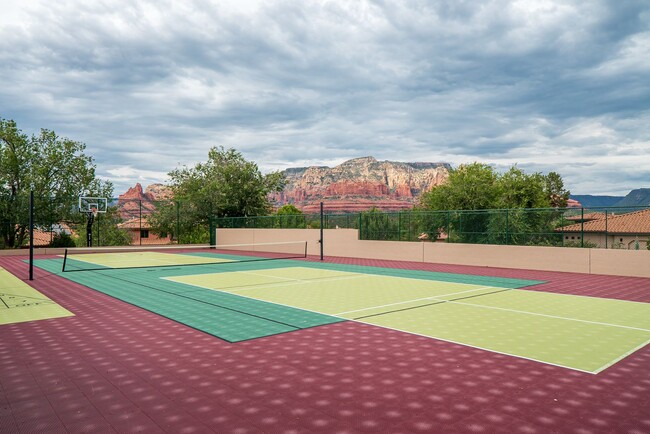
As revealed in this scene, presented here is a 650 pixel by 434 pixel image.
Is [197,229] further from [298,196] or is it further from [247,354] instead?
[298,196]

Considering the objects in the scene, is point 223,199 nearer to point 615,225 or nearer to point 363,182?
point 615,225

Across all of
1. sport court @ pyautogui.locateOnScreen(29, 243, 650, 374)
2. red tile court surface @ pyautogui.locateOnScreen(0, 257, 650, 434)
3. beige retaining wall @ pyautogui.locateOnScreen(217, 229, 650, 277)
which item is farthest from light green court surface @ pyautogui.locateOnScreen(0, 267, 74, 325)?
beige retaining wall @ pyautogui.locateOnScreen(217, 229, 650, 277)

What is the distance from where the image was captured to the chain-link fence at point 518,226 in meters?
15.9

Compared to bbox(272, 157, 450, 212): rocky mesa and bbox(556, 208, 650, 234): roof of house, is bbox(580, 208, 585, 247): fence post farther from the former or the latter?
bbox(272, 157, 450, 212): rocky mesa

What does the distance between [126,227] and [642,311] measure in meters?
38.9

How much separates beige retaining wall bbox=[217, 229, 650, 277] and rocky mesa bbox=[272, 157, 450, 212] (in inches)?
4378

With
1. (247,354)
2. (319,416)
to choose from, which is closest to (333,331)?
(247,354)

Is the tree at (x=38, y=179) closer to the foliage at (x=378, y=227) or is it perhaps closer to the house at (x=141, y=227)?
the house at (x=141, y=227)

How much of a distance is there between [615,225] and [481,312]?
9.55 meters

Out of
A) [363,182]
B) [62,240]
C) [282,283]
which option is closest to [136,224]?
[62,240]

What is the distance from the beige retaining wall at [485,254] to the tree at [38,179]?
601 inches

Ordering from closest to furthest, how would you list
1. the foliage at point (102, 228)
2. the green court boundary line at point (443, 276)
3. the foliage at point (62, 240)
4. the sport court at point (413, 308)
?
the sport court at point (413, 308), the green court boundary line at point (443, 276), the foliage at point (62, 240), the foliage at point (102, 228)

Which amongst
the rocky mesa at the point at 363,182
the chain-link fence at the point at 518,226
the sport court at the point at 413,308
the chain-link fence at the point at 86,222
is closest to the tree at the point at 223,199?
the chain-link fence at the point at 86,222

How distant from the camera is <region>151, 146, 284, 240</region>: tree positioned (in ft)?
115
